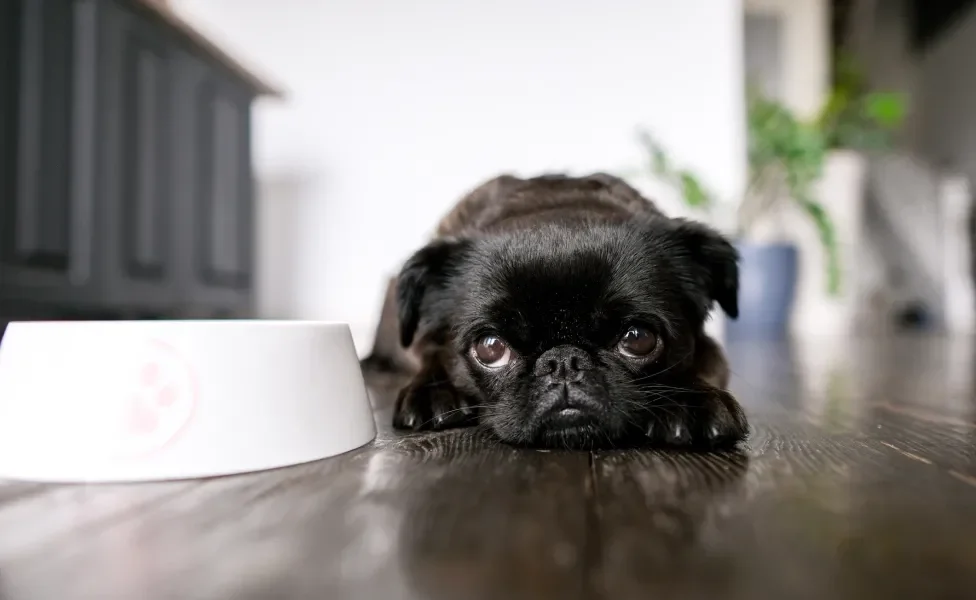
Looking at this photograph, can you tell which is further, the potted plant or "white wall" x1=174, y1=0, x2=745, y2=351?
the potted plant

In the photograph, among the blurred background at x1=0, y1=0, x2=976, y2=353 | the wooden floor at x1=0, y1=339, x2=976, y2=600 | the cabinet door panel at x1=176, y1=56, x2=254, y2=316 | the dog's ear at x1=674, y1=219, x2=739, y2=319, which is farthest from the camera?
the cabinet door panel at x1=176, y1=56, x2=254, y2=316

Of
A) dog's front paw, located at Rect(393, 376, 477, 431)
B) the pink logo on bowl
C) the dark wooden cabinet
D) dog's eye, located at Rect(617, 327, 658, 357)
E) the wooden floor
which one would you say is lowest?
the wooden floor

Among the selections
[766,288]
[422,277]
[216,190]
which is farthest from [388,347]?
[766,288]

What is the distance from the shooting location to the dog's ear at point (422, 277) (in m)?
1.57

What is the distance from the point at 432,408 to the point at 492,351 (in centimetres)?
17

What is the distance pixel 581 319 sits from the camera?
132 cm

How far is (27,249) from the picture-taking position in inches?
98.9

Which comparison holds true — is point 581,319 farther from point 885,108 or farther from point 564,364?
point 885,108

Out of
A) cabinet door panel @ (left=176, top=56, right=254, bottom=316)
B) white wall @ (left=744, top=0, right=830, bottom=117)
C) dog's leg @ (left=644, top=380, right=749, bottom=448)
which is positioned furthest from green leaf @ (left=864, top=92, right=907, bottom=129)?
dog's leg @ (left=644, top=380, right=749, bottom=448)

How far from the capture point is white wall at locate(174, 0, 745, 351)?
461 cm

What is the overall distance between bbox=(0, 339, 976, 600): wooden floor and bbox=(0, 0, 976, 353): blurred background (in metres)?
2.00

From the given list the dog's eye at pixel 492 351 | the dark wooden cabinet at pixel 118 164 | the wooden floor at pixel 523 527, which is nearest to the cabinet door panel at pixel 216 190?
the dark wooden cabinet at pixel 118 164

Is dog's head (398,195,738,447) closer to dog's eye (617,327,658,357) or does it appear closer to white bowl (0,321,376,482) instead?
dog's eye (617,327,658,357)

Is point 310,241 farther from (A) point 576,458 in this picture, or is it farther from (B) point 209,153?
(A) point 576,458
